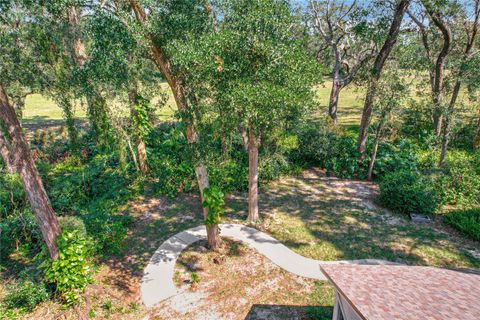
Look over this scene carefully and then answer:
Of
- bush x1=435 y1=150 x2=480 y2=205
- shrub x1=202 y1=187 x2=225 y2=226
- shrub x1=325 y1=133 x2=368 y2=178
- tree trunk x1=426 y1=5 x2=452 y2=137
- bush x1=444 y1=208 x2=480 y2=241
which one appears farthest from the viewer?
shrub x1=325 y1=133 x2=368 y2=178

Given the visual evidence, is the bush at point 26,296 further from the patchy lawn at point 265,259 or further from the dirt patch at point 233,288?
the dirt patch at point 233,288

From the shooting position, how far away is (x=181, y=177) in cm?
1386

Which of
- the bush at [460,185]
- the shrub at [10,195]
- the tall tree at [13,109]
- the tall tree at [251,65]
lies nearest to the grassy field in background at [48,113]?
the shrub at [10,195]

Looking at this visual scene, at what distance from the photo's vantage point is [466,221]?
1073cm

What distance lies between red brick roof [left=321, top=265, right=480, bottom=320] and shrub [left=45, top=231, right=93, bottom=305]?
6.08 meters

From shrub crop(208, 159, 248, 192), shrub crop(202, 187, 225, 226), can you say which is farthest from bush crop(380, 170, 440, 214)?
shrub crop(202, 187, 225, 226)

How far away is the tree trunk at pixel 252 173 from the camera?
9.63 m

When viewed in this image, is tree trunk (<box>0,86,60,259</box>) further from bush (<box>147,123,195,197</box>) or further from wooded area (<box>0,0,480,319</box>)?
bush (<box>147,123,195,197</box>)

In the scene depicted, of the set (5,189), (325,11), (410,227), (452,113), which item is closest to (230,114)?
(410,227)

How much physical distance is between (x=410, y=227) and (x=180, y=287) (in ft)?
28.4

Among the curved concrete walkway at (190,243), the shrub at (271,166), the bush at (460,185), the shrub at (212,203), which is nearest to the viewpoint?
the curved concrete walkway at (190,243)

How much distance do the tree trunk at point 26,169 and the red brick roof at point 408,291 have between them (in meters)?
6.92

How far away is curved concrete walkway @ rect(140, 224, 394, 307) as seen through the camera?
8.07m

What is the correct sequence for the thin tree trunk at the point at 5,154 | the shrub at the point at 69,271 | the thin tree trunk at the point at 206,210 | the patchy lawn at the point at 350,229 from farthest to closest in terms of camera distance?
the patchy lawn at the point at 350,229
the thin tree trunk at the point at 206,210
the shrub at the point at 69,271
the thin tree trunk at the point at 5,154
